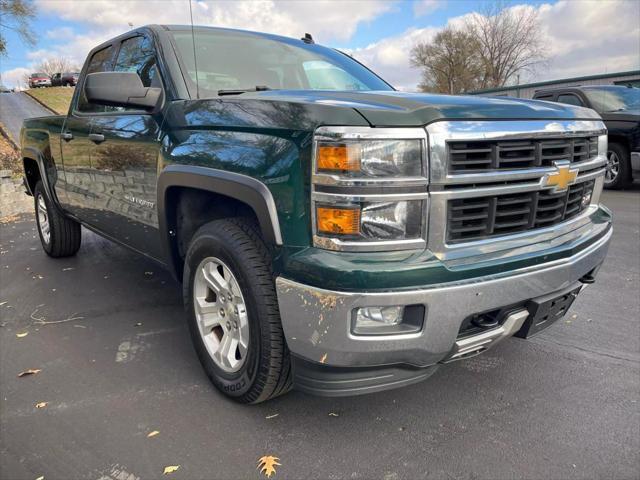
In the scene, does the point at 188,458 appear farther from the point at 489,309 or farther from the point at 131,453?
the point at 489,309

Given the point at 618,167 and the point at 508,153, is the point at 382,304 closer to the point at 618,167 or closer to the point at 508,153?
the point at 508,153

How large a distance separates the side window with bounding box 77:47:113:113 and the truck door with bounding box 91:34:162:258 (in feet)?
0.70

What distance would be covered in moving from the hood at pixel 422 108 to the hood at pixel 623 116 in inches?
280

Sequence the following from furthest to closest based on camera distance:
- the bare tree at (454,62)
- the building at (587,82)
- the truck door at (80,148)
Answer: the bare tree at (454,62)
the building at (587,82)
the truck door at (80,148)

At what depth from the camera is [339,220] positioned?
1793 millimetres

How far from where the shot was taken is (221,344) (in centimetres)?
255

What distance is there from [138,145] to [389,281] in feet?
6.40

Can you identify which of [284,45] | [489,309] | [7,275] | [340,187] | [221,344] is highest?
[284,45]

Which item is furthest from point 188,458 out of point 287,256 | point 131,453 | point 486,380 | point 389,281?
point 486,380

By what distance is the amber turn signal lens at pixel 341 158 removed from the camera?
1763mm

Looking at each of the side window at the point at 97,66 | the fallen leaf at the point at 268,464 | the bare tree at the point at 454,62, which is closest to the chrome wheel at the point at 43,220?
the side window at the point at 97,66

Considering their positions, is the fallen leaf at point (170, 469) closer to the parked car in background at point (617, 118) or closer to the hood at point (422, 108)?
the hood at point (422, 108)

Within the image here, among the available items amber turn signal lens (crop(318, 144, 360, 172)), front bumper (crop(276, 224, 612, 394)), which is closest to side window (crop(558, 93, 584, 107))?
front bumper (crop(276, 224, 612, 394))

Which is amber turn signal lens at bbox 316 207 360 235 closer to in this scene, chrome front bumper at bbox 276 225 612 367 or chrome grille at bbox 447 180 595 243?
chrome front bumper at bbox 276 225 612 367
